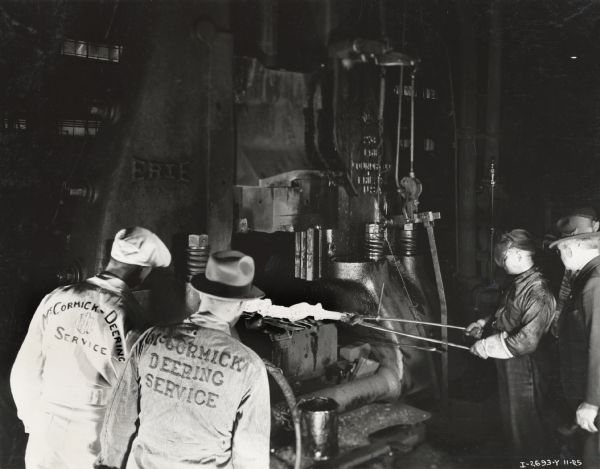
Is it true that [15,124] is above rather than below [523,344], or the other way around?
above

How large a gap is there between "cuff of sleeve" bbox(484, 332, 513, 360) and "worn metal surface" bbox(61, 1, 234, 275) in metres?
1.54

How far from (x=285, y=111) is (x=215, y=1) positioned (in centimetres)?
75

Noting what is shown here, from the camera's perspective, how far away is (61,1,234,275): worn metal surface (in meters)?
2.91

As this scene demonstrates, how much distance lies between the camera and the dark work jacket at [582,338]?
2.56 m

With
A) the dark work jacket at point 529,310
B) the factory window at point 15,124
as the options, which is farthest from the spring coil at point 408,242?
the factory window at point 15,124

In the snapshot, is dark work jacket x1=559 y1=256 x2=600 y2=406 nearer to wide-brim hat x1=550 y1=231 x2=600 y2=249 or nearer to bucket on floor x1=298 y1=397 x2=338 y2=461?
wide-brim hat x1=550 y1=231 x2=600 y2=249

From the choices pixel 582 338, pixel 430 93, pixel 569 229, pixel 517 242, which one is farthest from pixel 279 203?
pixel 430 93

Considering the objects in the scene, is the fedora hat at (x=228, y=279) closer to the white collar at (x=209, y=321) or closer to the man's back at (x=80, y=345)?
the white collar at (x=209, y=321)

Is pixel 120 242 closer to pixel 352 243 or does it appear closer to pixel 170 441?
pixel 170 441

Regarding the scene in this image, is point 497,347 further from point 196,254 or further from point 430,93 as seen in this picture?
point 430,93

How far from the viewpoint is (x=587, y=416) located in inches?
Result: 101

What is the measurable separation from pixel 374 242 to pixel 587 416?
62.6 inches

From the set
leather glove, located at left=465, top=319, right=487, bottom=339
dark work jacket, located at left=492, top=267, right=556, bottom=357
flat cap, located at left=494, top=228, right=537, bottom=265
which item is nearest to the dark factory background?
leather glove, located at left=465, top=319, right=487, bottom=339

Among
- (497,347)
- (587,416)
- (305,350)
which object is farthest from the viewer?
(305,350)
